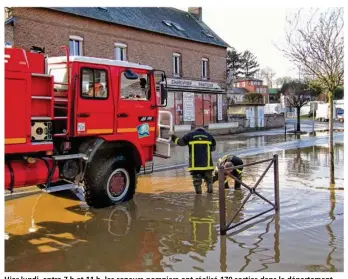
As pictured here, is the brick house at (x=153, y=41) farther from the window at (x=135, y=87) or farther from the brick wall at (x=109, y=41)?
the window at (x=135, y=87)

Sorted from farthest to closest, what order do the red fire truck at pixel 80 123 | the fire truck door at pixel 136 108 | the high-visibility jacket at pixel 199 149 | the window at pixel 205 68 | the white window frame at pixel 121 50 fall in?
the window at pixel 205 68 → the white window frame at pixel 121 50 → the high-visibility jacket at pixel 199 149 → the fire truck door at pixel 136 108 → the red fire truck at pixel 80 123

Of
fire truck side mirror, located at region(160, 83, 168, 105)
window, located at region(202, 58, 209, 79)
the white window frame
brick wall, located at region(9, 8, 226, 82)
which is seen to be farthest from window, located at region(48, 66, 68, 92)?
window, located at region(202, 58, 209, 79)

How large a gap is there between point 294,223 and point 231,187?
3.08m

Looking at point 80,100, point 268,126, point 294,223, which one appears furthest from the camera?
Result: point 268,126

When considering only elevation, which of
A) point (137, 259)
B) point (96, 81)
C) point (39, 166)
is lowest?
point (137, 259)

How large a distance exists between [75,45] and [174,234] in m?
16.4

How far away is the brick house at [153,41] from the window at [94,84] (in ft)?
37.4

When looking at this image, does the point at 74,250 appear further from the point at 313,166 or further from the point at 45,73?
the point at 313,166

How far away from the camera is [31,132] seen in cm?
647

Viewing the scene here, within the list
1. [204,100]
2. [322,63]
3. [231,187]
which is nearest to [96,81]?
[231,187]

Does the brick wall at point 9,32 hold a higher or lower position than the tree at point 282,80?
lower

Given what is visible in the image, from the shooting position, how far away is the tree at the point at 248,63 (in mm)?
64250

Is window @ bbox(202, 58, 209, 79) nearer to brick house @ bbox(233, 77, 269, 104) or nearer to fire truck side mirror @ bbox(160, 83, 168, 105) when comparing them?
fire truck side mirror @ bbox(160, 83, 168, 105)

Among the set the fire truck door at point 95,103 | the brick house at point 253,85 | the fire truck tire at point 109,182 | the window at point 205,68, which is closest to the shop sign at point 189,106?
the window at point 205,68
